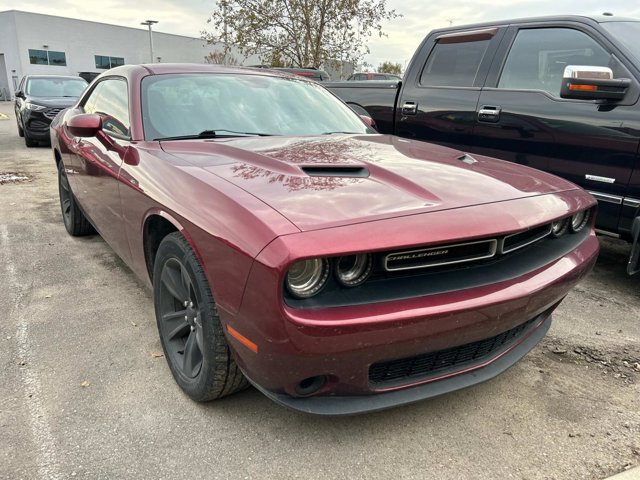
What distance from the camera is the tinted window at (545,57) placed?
12.2ft

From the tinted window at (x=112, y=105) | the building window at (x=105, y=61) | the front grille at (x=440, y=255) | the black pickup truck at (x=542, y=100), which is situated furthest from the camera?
the building window at (x=105, y=61)

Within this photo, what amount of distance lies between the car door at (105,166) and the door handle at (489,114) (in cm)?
272

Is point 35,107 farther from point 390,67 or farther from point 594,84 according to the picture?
point 390,67

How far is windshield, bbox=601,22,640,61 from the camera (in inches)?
136

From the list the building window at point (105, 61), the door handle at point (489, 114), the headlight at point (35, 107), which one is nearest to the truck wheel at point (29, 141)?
the headlight at point (35, 107)

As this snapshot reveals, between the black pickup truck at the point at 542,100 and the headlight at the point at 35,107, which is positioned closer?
the black pickup truck at the point at 542,100

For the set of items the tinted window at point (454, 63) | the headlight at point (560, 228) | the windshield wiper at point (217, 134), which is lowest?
the headlight at point (560, 228)

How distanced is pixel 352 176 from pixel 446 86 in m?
2.84

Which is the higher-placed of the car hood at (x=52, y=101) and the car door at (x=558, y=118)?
the car door at (x=558, y=118)

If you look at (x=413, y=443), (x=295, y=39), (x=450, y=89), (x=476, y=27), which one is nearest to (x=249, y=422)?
(x=413, y=443)

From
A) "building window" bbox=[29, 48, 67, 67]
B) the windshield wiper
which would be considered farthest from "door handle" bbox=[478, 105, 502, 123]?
"building window" bbox=[29, 48, 67, 67]

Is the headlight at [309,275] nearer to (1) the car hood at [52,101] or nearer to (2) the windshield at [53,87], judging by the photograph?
(1) the car hood at [52,101]

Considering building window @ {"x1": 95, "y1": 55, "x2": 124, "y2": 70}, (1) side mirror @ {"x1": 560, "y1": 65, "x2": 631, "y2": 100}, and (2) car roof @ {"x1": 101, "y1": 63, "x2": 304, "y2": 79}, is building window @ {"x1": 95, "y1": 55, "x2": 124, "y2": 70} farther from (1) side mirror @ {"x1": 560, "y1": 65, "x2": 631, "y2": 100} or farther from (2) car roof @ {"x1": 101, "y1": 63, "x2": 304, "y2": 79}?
(1) side mirror @ {"x1": 560, "y1": 65, "x2": 631, "y2": 100}

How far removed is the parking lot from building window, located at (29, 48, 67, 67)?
4181cm
